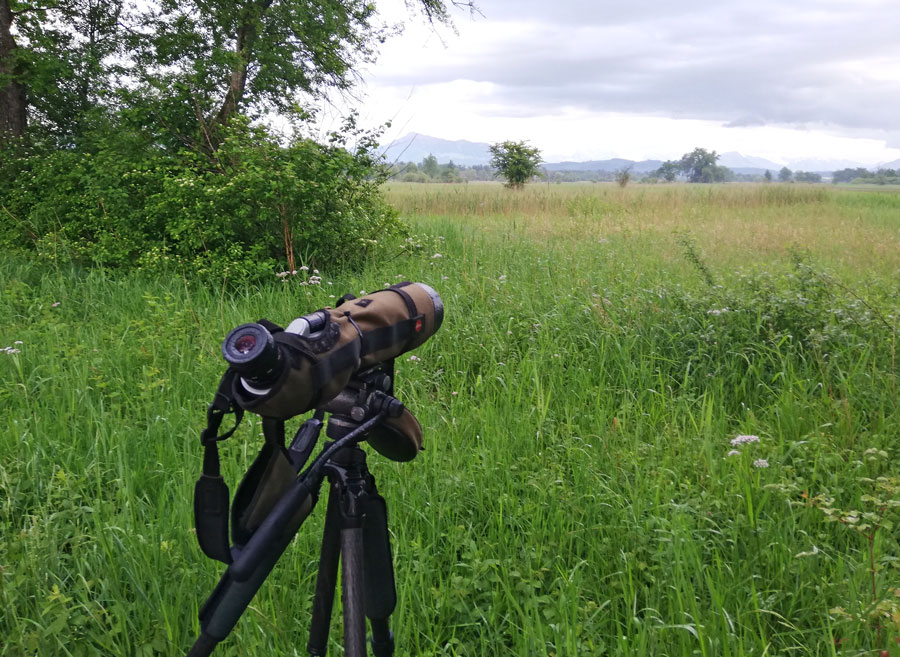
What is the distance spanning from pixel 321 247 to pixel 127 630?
4.85 m

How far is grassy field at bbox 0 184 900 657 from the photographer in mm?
1932

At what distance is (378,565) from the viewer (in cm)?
121

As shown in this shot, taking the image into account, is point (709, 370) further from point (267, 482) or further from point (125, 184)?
point (125, 184)

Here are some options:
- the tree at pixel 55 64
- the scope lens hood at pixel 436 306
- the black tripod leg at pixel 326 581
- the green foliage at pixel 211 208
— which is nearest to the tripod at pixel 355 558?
the black tripod leg at pixel 326 581

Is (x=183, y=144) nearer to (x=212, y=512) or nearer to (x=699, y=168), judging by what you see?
(x=212, y=512)

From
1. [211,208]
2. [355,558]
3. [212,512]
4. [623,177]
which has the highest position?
[623,177]

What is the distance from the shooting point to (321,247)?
21.0 ft

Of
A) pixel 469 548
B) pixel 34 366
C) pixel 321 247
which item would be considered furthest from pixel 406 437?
pixel 321 247

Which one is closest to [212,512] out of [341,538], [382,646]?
[341,538]

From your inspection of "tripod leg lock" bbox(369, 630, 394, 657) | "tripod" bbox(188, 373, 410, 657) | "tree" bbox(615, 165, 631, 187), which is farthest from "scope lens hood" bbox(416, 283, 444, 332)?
"tree" bbox(615, 165, 631, 187)

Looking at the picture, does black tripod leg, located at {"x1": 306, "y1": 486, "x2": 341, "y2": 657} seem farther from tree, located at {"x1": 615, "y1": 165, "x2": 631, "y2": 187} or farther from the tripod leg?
tree, located at {"x1": 615, "y1": 165, "x2": 631, "y2": 187}

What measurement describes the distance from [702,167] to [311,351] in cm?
12734

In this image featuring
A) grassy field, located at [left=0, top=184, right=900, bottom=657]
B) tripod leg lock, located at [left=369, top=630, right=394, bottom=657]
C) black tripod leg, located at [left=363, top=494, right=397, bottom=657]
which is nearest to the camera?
black tripod leg, located at [left=363, top=494, right=397, bottom=657]

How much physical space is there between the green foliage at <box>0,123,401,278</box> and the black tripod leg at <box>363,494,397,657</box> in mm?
4946
